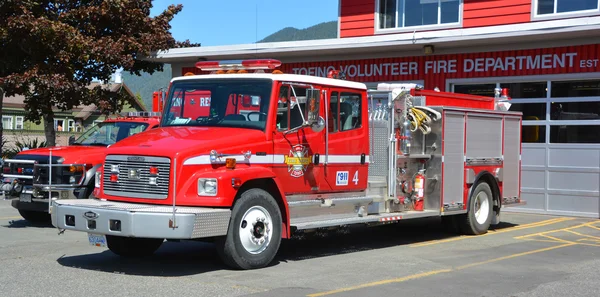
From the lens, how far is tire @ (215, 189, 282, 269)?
8.80 meters

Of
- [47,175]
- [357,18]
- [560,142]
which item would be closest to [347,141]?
[47,175]

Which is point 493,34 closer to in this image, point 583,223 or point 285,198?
point 583,223

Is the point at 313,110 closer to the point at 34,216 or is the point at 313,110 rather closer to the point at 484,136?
the point at 484,136

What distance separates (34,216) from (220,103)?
18.8 feet

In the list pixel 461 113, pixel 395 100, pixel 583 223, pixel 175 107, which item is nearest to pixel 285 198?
pixel 175 107

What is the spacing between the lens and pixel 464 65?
17.8 m

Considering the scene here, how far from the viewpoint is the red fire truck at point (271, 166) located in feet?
28.5

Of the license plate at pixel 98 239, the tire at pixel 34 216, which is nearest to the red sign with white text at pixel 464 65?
the tire at pixel 34 216

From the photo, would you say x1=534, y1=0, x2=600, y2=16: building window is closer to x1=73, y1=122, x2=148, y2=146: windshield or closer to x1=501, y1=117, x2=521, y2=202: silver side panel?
x1=501, y1=117, x2=521, y2=202: silver side panel

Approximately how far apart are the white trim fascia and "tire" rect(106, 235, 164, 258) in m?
9.48

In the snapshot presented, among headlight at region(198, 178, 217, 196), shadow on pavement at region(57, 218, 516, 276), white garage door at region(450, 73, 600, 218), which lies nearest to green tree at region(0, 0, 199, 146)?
shadow on pavement at region(57, 218, 516, 276)

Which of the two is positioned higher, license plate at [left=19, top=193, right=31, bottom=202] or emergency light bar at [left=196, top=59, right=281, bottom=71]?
emergency light bar at [left=196, top=59, right=281, bottom=71]

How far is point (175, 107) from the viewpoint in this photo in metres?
10.3

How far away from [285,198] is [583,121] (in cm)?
916
